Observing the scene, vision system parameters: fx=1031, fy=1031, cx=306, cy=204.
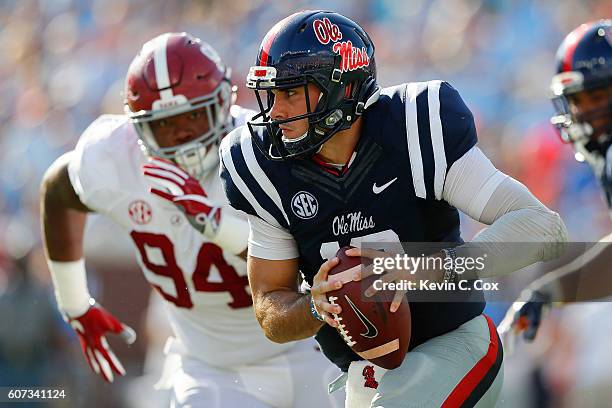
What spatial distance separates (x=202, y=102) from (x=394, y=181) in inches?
48.4

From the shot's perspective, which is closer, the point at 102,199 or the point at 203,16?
the point at 102,199

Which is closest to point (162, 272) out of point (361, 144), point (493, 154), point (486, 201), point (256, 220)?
point (256, 220)

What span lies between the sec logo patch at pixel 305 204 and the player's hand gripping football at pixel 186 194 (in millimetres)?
717

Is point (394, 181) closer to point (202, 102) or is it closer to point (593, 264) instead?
point (202, 102)

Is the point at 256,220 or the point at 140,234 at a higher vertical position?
the point at 256,220

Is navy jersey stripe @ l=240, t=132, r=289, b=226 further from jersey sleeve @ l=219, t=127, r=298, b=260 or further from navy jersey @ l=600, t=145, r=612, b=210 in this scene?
navy jersey @ l=600, t=145, r=612, b=210

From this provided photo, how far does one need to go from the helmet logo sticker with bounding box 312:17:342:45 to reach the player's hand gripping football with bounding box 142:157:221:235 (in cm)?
88

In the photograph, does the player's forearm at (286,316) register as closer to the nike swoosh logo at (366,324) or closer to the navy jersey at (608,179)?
the nike swoosh logo at (366,324)

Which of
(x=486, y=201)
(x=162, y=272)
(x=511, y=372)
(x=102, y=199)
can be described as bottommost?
(x=511, y=372)

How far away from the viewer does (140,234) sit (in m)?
3.58

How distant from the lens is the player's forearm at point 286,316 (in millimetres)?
2467

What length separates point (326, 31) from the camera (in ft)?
8.44

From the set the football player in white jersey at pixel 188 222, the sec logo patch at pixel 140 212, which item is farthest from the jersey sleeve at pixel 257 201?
the sec logo patch at pixel 140 212

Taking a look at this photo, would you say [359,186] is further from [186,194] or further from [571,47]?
[571,47]
